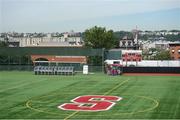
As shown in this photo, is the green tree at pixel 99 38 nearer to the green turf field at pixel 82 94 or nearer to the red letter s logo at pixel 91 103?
the green turf field at pixel 82 94

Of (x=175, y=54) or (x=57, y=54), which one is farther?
(x=175, y=54)

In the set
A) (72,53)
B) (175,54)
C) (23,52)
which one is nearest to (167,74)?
(72,53)

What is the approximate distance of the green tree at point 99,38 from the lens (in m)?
103

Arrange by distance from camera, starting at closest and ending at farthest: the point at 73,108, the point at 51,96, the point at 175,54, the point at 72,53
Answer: the point at 73,108
the point at 51,96
the point at 72,53
the point at 175,54

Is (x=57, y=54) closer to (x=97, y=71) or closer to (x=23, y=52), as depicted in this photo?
(x=23, y=52)

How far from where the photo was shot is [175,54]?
378 feet

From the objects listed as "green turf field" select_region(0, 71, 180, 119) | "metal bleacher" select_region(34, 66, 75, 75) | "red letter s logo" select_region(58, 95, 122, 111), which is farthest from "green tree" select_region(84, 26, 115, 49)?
"red letter s logo" select_region(58, 95, 122, 111)

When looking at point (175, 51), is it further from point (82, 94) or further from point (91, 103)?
point (91, 103)

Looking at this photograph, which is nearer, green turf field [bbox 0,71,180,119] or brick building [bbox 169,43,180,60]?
green turf field [bbox 0,71,180,119]

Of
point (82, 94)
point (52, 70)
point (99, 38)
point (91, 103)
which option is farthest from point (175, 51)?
point (91, 103)

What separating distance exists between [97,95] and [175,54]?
8981cm

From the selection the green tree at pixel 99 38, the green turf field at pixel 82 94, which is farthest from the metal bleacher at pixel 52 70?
the green tree at pixel 99 38

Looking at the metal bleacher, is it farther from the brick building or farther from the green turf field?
the brick building

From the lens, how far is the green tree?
103 metres
